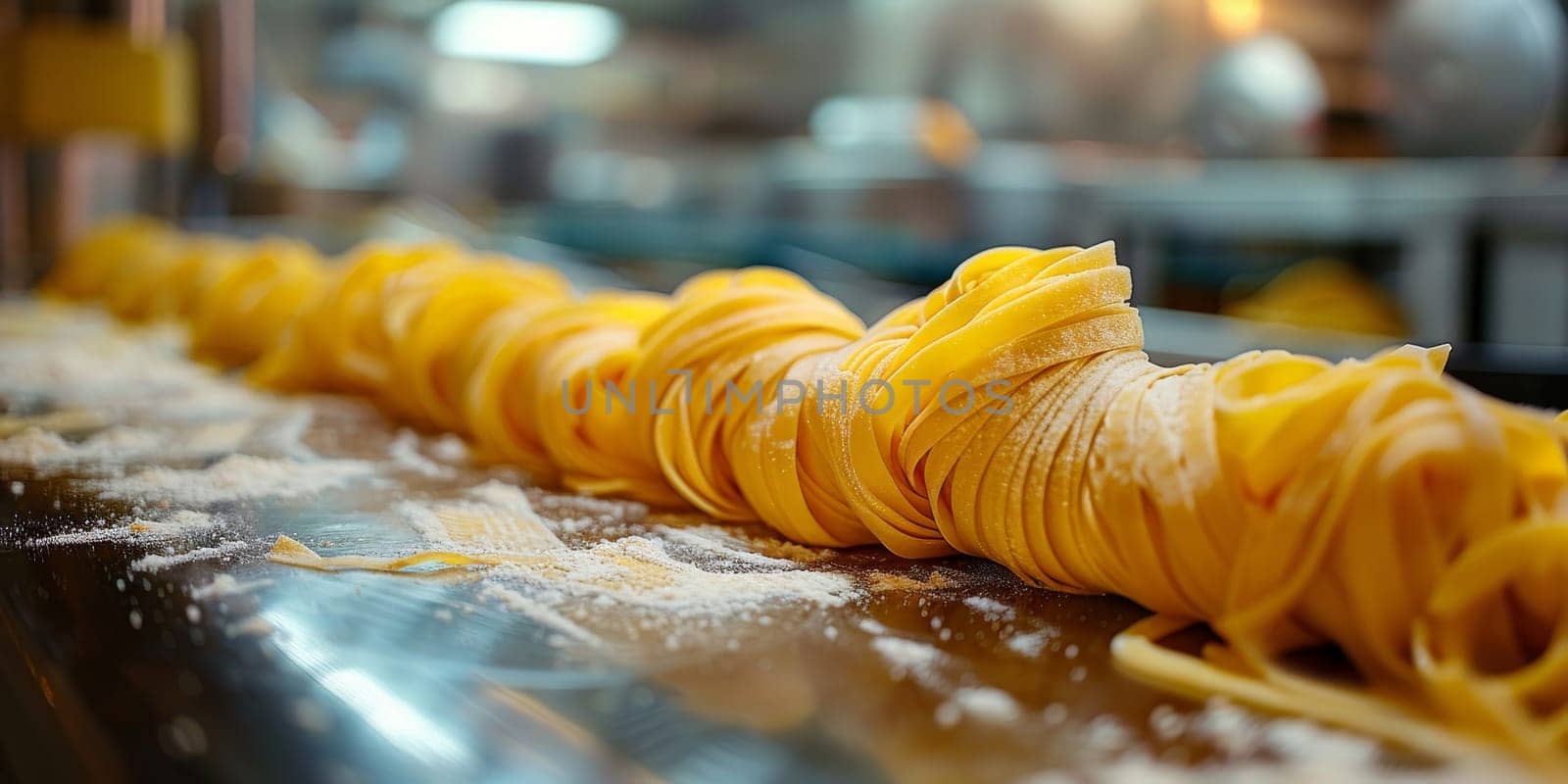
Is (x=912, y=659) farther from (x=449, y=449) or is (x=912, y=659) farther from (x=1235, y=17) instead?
(x=1235, y=17)

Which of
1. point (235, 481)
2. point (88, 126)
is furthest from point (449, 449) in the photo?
point (88, 126)

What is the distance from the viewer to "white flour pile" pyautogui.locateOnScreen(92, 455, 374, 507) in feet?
3.76

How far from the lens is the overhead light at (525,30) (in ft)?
18.7

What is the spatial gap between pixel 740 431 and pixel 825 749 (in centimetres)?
45

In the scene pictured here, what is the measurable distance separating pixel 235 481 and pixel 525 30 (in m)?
5.04

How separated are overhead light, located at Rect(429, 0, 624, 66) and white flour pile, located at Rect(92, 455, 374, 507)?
468 cm

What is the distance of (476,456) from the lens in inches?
54.4

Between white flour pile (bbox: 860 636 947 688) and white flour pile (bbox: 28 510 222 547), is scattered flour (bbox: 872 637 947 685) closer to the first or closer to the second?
white flour pile (bbox: 860 636 947 688)

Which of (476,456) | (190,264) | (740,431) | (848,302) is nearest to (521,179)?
(190,264)

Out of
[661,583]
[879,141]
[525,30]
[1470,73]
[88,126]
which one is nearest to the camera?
[661,583]

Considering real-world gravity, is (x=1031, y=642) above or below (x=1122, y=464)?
below

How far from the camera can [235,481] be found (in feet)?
3.93

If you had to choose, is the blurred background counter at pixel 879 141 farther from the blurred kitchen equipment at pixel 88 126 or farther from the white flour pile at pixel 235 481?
the white flour pile at pixel 235 481

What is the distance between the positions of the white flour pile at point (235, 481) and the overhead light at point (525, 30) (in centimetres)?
468
